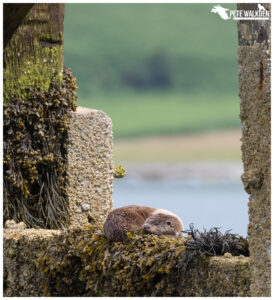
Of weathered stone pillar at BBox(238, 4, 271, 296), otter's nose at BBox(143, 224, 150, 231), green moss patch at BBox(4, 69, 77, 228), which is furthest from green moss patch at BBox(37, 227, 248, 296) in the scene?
green moss patch at BBox(4, 69, 77, 228)

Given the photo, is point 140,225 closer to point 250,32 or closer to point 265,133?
point 265,133

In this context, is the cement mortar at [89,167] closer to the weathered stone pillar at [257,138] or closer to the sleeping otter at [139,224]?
the sleeping otter at [139,224]

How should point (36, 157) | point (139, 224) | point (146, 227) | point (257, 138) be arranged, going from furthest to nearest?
point (36, 157), point (139, 224), point (146, 227), point (257, 138)

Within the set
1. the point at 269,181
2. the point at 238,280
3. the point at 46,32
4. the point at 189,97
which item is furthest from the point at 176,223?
the point at 189,97

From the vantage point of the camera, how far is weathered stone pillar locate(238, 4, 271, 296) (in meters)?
3.94

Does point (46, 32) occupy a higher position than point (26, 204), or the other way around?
point (46, 32)

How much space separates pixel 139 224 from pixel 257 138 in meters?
1.47

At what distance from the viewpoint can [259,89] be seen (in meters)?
4.05

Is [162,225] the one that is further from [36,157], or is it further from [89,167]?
[36,157]

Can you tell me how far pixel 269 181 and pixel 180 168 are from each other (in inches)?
876

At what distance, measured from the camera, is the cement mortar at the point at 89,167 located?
246 inches

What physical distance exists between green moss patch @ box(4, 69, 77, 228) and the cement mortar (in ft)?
0.29

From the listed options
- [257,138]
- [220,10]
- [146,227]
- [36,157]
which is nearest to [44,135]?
[36,157]

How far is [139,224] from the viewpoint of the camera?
508 centimetres
